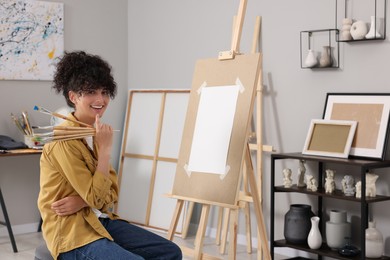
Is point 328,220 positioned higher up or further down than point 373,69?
further down

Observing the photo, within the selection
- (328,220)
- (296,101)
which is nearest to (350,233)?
(328,220)

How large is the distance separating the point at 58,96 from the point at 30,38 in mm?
534

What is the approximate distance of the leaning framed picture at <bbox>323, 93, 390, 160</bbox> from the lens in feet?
11.8

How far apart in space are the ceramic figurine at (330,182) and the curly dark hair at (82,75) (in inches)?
66.7

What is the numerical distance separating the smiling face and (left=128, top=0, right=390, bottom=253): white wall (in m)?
1.87

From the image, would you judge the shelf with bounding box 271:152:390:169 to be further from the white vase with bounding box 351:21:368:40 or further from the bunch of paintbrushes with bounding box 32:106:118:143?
the bunch of paintbrushes with bounding box 32:106:118:143

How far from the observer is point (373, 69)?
3.74m

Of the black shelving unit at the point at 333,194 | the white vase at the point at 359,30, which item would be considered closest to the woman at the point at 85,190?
the black shelving unit at the point at 333,194

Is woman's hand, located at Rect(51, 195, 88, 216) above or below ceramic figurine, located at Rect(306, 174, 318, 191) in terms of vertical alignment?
below

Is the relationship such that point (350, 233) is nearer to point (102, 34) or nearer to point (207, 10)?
point (207, 10)

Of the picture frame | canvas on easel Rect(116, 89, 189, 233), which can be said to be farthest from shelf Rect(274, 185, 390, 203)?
canvas on easel Rect(116, 89, 189, 233)

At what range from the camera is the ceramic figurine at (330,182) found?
3.74m

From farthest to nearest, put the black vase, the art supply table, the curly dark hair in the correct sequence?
the art supply table → the black vase → the curly dark hair

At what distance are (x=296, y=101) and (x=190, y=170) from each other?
102 centimetres
